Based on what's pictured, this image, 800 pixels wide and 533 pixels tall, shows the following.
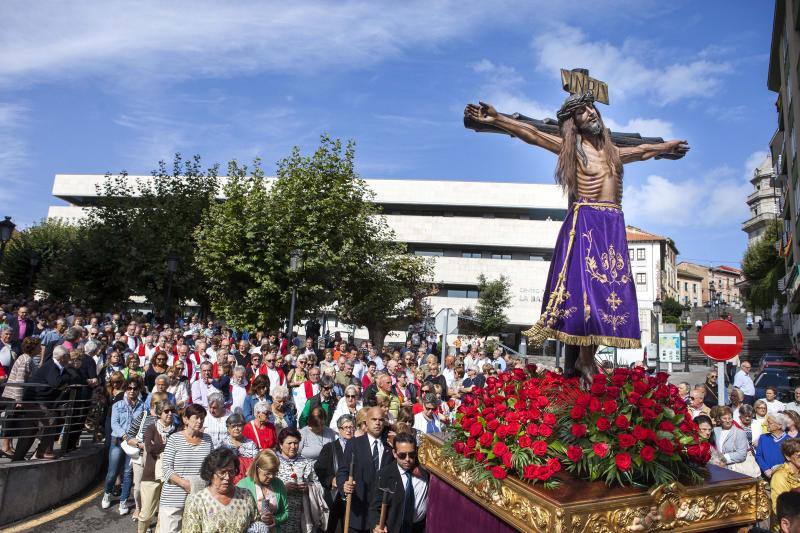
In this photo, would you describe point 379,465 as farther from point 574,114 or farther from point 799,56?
point 799,56

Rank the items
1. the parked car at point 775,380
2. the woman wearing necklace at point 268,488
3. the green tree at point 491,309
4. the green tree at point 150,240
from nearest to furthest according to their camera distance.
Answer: the woman wearing necklace at point 268,488 → the parked car at point 775,380 → the green tree at point 150,240 → the green tree at point 491,309

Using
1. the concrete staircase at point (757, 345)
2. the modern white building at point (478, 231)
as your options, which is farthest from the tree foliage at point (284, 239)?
the concrete staircase at point (757, 345)

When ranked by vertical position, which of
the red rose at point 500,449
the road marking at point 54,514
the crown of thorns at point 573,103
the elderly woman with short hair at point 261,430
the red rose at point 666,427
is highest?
the crown of thorns at point 573,103

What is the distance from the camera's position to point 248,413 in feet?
30.1

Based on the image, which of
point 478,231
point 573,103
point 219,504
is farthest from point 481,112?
point 478,231

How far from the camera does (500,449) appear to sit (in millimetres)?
4246

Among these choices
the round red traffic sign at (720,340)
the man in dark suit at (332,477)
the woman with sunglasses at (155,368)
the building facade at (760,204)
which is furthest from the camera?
the building facade at (760,204)

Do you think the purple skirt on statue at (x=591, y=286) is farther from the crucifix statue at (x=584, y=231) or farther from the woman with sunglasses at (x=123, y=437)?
the woman with sunglasses at (x=123, y=437)

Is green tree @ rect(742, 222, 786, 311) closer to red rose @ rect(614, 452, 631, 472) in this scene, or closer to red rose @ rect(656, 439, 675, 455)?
red rose @ rect(656, 439, 675, 455)

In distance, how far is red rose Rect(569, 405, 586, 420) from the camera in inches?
165

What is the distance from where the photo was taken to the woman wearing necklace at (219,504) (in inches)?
183

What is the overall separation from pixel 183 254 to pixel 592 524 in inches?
1171

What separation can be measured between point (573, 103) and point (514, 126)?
0.55 m

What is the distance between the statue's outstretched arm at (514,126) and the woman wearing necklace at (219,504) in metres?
3.63
